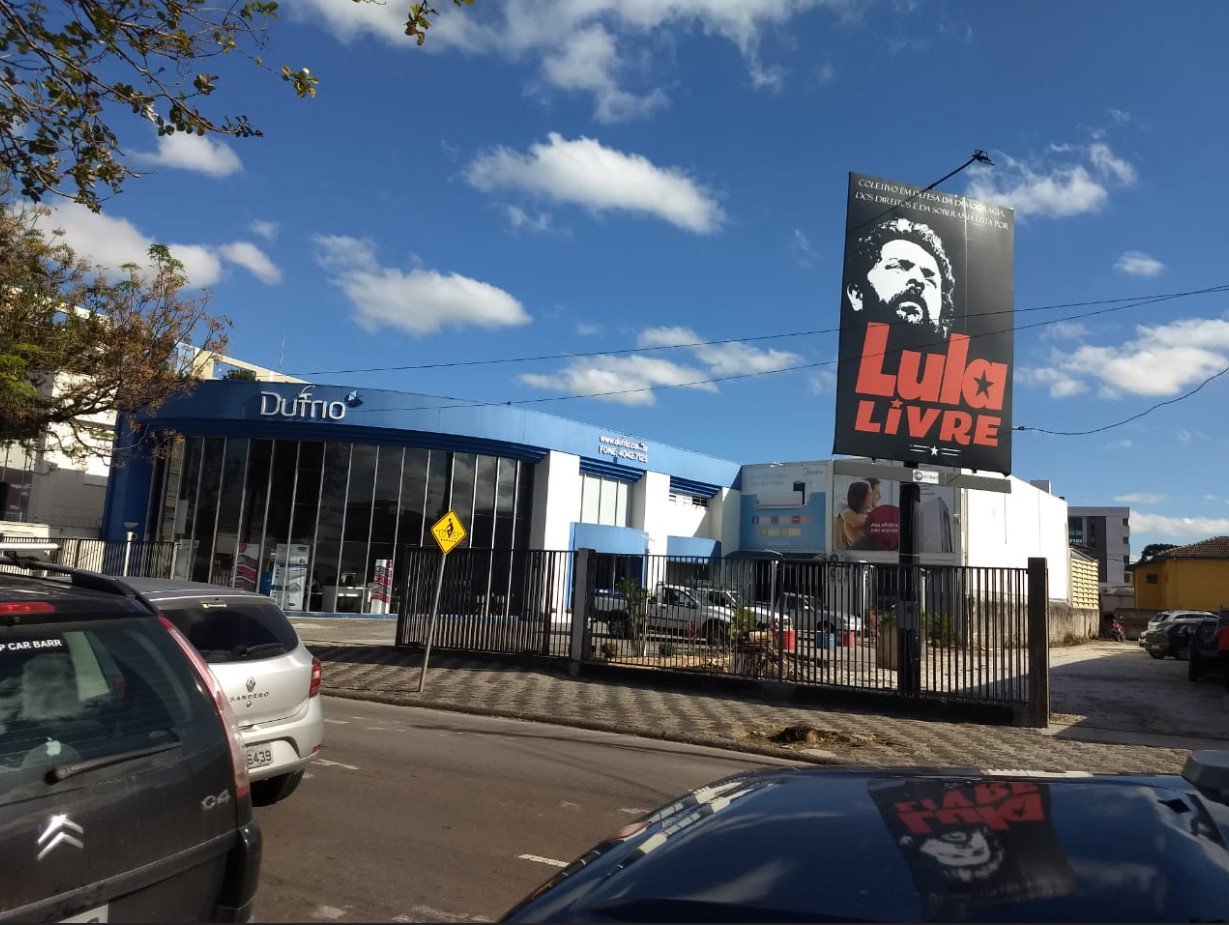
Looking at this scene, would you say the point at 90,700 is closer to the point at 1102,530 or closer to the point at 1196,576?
the point at 1196,576

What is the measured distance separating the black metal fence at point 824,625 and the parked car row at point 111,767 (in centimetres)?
1203

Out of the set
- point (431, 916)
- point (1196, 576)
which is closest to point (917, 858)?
point (431, 916)

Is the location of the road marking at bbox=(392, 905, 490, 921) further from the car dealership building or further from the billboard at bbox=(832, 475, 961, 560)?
the billboard at bbox=(832, 475, 961, 560)

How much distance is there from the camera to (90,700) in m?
3.08

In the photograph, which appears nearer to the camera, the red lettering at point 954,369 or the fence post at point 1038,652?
the fence post at point 1038,652

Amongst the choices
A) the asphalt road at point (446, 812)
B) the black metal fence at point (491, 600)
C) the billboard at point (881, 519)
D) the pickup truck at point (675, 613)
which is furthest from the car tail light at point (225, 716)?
the billboard at point (881, 519)

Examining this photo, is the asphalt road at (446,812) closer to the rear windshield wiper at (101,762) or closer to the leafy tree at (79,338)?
the rear windshield wiper at (101,762)

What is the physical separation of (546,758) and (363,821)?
3.28 meters

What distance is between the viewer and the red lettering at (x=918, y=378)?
1602 cm

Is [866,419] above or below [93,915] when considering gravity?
above

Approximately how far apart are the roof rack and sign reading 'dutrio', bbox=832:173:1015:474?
13.6m

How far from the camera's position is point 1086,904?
1.80 metres

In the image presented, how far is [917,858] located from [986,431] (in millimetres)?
15545

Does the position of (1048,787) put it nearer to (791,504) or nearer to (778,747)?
(778,747)
